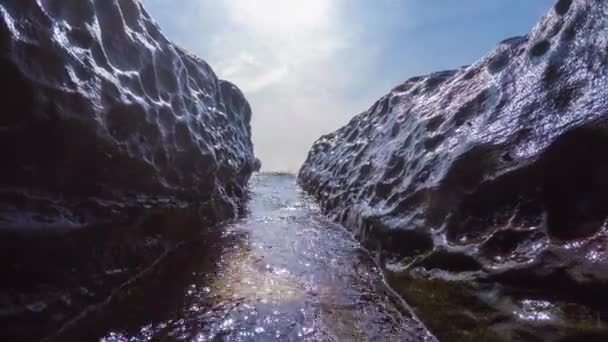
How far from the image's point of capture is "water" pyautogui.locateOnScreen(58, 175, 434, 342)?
3.77 meters

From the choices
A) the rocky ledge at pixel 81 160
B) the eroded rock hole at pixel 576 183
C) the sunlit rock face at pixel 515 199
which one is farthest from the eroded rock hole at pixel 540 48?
the rocky ledge at pixel 81 160

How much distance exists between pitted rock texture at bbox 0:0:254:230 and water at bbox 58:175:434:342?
175 centimetres

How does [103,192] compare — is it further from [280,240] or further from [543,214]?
[543,214]

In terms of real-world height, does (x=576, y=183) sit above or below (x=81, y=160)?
below

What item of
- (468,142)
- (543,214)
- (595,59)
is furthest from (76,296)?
(595,59)

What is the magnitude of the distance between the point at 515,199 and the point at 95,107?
6085 mm

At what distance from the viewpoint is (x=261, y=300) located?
179 inches

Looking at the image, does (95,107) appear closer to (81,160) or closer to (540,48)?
(81,160)

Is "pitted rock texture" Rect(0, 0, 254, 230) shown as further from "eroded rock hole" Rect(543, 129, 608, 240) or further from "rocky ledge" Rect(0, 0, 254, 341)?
"eroded rock hole" Rect(543, 129, 608, 240)

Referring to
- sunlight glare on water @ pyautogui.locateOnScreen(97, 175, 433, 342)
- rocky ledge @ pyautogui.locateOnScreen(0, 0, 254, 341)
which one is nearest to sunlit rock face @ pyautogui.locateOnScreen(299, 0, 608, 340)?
sunlight glare on water @ pyautogui.locateOnScreen(97, 175, 433, 342)

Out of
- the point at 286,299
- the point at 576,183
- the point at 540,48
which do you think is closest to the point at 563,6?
the point at 540,48

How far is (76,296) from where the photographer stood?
412cm

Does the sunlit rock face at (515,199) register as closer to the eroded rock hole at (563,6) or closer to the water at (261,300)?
the eroded rock hole at (563,6)

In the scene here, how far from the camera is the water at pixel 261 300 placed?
3.77 m
